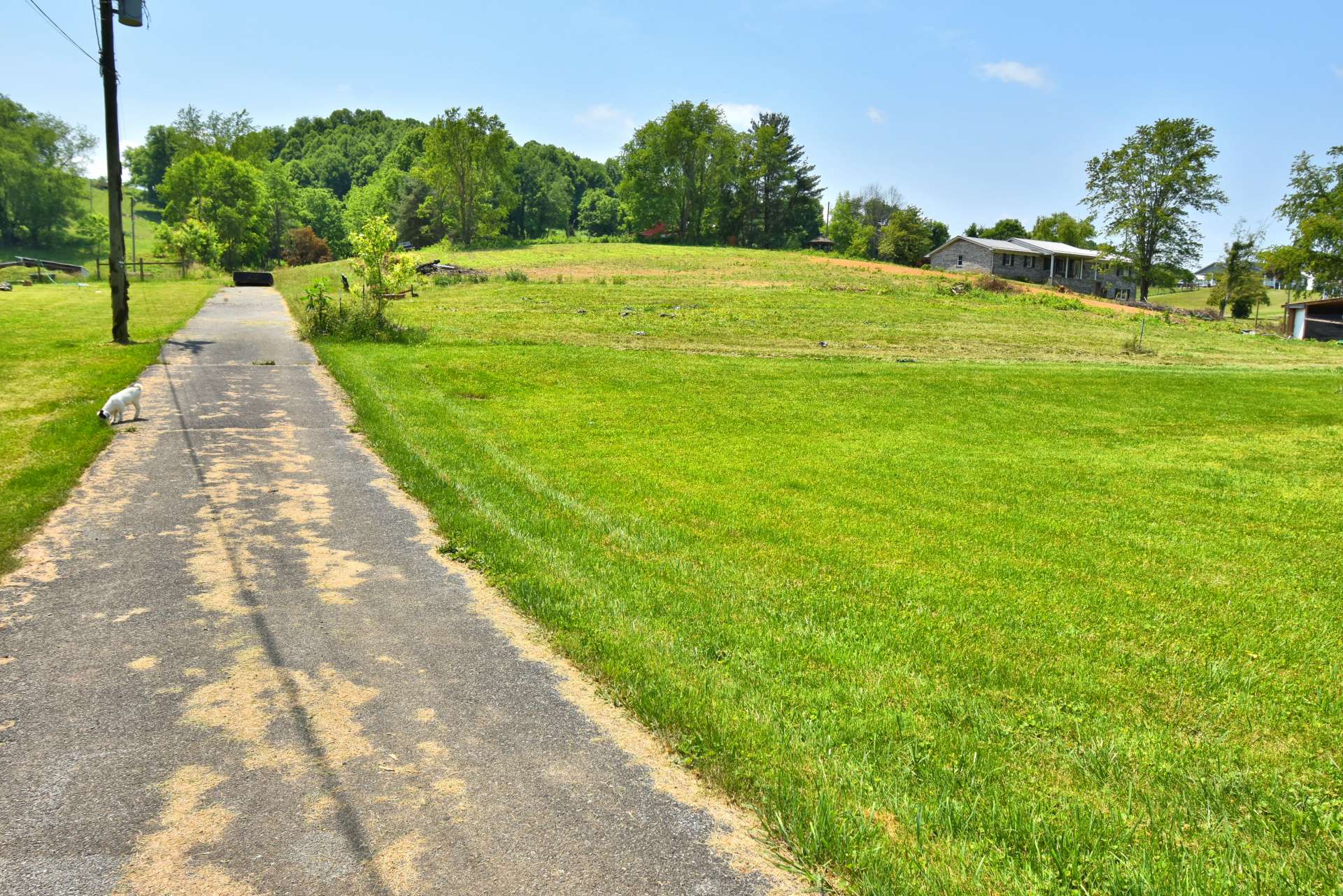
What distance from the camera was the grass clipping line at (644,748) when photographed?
3.26m

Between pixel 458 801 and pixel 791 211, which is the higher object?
pixel 791 211

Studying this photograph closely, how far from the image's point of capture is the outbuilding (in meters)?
49.9

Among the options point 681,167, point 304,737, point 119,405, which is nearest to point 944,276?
point 681,167

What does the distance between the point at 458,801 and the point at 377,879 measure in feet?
1.71

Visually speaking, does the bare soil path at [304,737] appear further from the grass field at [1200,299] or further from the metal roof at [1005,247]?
the grass field at [1200,299]

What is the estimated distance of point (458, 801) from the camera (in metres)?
3.53

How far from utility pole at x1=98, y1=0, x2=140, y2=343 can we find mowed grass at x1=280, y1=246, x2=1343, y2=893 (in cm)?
498

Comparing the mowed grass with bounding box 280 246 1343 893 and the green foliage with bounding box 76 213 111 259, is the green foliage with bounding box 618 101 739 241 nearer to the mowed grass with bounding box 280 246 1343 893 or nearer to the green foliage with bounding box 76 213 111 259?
the green foliage with bounding box 76 213 111 259

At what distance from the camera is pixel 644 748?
407cm

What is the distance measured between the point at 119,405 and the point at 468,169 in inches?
3370

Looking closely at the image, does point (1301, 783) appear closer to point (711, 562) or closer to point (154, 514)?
point (711, 562)

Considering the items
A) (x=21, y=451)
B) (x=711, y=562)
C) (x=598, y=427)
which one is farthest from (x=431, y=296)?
(x=711, y=562)

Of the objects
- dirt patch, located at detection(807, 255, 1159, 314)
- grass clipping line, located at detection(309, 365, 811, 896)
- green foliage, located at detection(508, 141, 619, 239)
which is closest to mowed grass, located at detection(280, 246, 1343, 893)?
grass clipping line, located at detection(309, 365, 811, 896)

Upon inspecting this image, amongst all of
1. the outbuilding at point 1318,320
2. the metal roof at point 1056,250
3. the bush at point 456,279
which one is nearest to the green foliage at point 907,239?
the metal roof at point 1056,250
